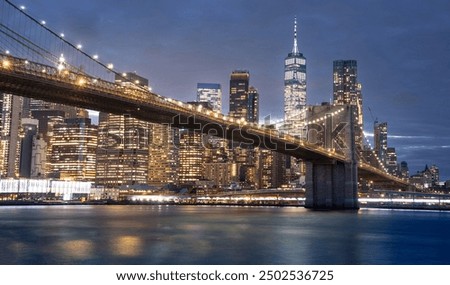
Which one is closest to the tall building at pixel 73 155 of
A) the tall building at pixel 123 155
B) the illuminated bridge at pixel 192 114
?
the tall building at pixel 123 155

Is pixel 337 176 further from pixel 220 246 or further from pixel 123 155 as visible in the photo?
pixel 123 155

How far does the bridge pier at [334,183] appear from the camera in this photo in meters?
57.9

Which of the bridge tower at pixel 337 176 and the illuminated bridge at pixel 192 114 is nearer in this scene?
the illuminated bridge at pixel 192 114

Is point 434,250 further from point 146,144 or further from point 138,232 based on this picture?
point 146,144

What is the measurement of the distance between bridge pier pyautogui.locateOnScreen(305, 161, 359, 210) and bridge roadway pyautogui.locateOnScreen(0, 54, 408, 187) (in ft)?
8.61

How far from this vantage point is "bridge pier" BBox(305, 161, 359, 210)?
57.9m

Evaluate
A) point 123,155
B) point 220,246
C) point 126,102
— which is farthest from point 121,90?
point 123,155

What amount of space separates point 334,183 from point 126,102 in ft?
95.9

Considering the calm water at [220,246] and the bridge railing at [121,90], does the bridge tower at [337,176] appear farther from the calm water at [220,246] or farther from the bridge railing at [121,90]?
the calm water at [220,246]

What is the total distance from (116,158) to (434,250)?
5127 inches

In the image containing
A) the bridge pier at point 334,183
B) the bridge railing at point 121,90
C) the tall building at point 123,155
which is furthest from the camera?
the tall building at point 123,155

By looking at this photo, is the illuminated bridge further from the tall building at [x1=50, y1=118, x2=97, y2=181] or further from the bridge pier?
the tall building at [x1=50, y1=118, x2=97, y2=181]

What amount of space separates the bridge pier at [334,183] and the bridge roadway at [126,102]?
2625 millimetres

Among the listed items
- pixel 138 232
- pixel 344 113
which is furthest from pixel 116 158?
pixel 138 232
